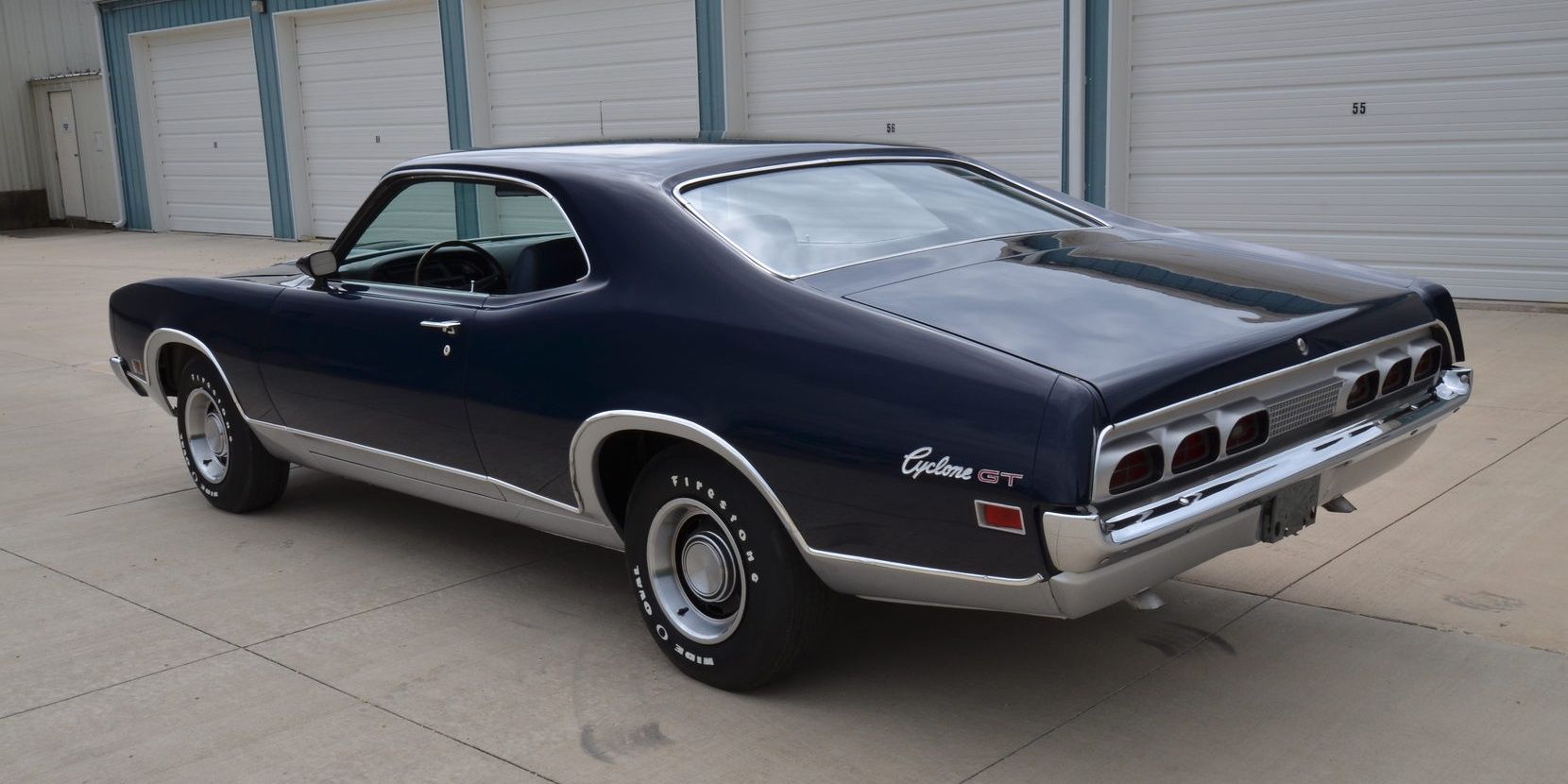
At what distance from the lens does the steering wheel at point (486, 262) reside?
4.53m

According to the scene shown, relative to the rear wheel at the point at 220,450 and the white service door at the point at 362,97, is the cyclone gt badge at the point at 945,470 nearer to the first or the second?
the rear wheel at the point at 220,450

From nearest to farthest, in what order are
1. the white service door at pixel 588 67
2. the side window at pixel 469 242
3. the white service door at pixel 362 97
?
the side window at pixel 469 242 → the white service door at pixel 588 67 → the white service door at pixel 362 97

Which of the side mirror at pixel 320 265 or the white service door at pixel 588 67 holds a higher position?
the white service door at pixel 588 67

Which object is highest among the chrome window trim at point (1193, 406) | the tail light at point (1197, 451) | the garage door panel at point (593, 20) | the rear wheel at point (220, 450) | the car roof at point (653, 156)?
the garage door panel at point (593, 20)

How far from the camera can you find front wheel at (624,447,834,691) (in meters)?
3.53

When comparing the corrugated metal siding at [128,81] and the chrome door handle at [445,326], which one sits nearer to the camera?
the chrome door handle at [445,326]

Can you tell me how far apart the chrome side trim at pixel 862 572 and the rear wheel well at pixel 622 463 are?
6 centimetres

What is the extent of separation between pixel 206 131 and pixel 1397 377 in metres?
19.7

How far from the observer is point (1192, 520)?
3.08m

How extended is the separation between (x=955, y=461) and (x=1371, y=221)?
8.06m

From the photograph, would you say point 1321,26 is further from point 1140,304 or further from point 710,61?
point 1140,304

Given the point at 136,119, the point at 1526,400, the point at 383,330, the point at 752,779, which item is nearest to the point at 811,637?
the point at 752,779

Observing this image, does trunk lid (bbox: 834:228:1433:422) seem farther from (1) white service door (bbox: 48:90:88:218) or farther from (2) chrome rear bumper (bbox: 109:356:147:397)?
(1) white service door (bbox: 48:90:88:218)

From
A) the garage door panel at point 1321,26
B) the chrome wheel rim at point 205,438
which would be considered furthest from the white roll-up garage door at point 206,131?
the chrome wheel rim at point 205,438
